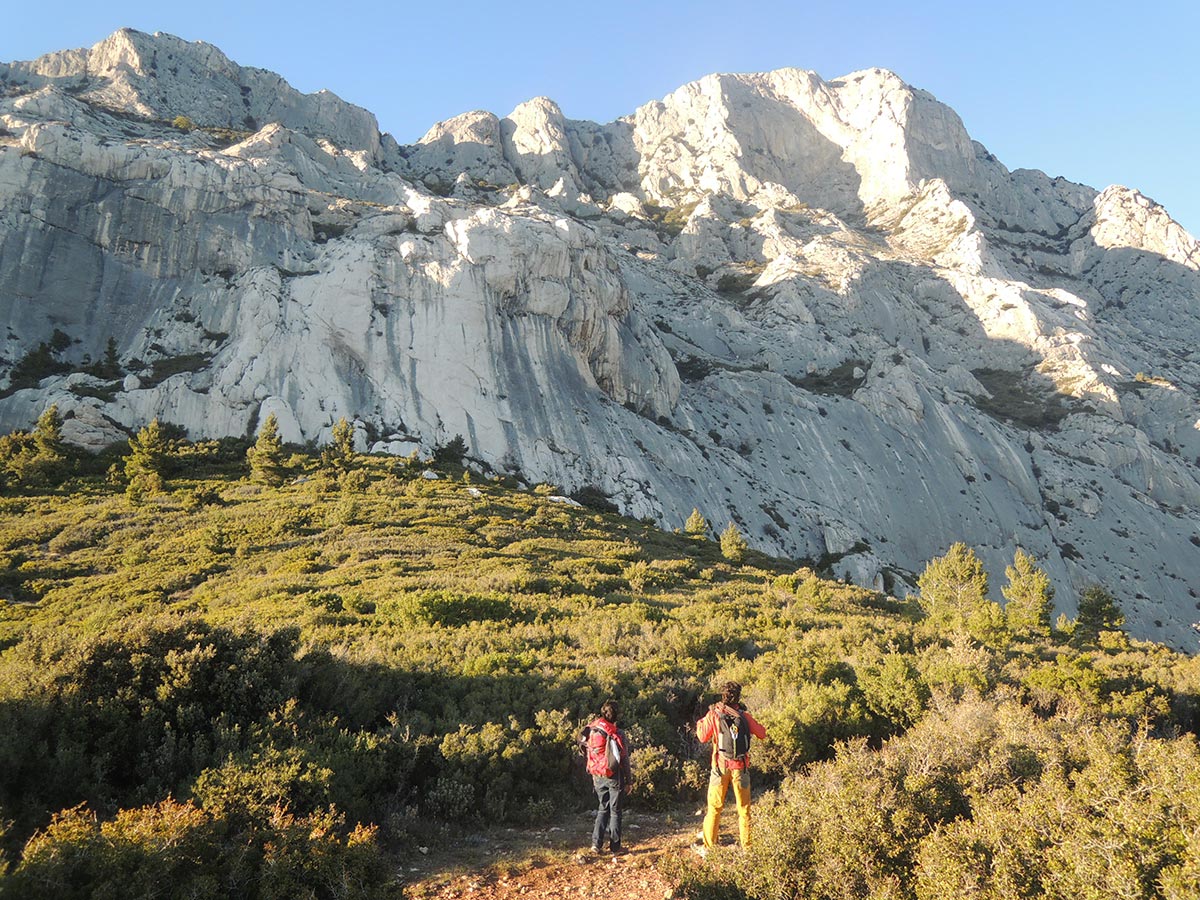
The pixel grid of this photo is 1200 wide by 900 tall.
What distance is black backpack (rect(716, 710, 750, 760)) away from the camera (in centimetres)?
813

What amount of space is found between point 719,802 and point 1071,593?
7192cm

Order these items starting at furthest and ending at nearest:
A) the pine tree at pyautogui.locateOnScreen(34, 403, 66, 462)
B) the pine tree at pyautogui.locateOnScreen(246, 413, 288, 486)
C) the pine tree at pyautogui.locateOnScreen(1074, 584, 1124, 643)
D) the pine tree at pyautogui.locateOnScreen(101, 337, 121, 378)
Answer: the pine tree at pyautogui.locateOnScreen(101, 337, 121, 378), the pine tree at pyautogui.locateOnScreen(1074, 584, 1124, 643), the pine tree at pyautogui.locateOnScreen(246, 413, 288, 486), the pine tree at pyautogui.locateOnScreen(34, 403, 66, 462)

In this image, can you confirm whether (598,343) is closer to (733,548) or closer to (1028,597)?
(733,548)

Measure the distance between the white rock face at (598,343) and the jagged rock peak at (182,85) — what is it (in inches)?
24.6

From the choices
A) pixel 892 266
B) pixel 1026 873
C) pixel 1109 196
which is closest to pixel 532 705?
pixel 1026 873

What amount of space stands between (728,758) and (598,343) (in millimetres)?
60250

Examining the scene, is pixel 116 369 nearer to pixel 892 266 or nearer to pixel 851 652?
pixel 851 652

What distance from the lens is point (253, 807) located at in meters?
6.93

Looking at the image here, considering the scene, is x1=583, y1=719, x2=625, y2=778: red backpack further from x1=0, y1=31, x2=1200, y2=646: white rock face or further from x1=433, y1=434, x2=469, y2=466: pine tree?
x1=0, y1=31, x2=1200, y2=646: white rock face

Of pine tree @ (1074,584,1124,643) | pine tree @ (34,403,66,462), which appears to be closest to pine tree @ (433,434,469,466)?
Result: pine tree @ (34,403,66,462)

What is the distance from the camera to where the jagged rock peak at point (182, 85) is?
97438 millimetres

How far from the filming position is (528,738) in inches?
379

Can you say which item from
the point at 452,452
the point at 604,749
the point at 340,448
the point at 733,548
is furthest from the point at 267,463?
the point at 604,749

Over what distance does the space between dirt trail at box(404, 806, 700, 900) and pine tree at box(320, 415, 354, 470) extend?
3976 centimetres
